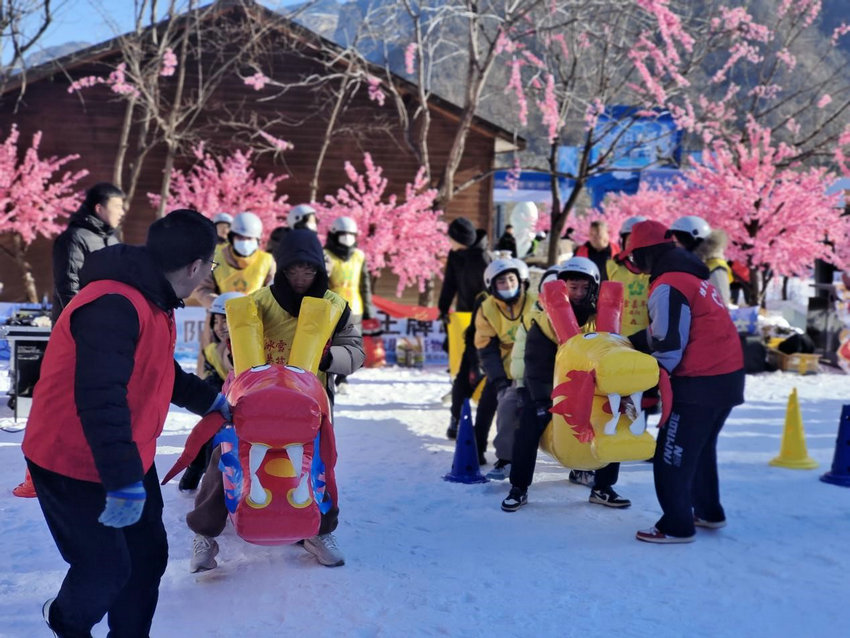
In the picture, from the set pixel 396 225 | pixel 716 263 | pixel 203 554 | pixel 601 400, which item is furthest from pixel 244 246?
pixel 396 225

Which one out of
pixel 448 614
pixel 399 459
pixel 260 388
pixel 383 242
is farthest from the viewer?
pixel 383 242

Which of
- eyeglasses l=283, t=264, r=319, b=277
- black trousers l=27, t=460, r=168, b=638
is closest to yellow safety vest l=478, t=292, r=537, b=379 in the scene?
eyeglasses l=283, t=264, r=319, b=277

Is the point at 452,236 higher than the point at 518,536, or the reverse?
the point at 452,236

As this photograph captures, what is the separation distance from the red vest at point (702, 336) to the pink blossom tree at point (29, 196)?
1511 cm

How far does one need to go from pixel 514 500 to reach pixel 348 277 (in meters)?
4.23

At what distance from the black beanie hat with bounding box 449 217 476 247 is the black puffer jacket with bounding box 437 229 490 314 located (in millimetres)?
81

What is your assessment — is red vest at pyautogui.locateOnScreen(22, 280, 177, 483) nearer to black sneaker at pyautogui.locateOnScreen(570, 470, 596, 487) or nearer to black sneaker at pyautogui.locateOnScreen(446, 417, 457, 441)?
black sneaker at pyautogui.locateOnScreen(570, 470, 596, 487)

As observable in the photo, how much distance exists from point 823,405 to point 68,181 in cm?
1487

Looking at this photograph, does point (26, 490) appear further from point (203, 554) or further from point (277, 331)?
point (277, 331)

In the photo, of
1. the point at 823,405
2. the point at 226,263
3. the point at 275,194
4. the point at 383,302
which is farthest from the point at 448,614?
the point at 275,194

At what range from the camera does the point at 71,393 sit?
106 inches

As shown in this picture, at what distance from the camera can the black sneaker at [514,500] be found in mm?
5422

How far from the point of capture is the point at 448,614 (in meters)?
3.82

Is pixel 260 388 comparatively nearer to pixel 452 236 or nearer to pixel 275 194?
pixel 452 236
